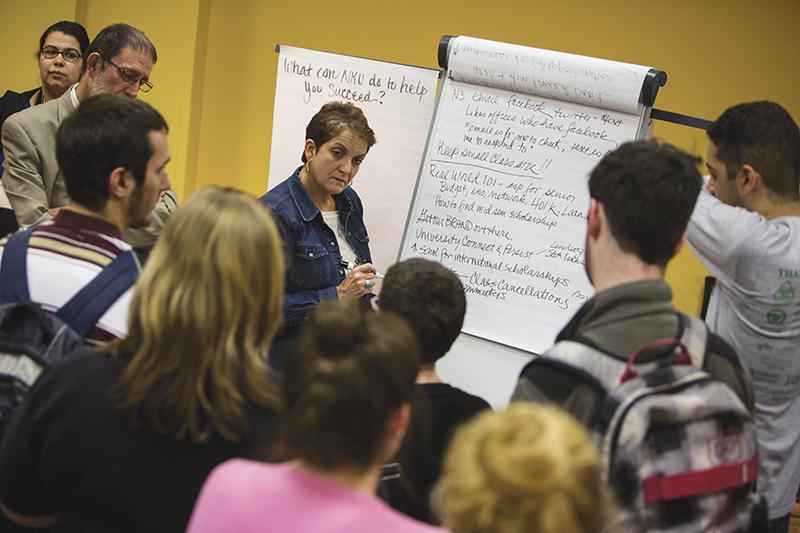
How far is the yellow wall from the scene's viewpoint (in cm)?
397

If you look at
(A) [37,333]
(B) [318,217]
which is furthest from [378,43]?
(A) [37,333]

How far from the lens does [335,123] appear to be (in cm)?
287

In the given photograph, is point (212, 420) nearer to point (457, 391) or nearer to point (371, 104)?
point (457, 391)

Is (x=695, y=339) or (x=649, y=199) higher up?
(x=649, y=199)

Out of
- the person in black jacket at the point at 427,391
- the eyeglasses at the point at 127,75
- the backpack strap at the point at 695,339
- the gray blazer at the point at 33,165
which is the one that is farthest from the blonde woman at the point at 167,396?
the eyeglasses at the point at 127,75

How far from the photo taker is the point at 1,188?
294 centimetres

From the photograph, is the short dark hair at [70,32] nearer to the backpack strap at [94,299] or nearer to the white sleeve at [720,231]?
the backpack strap at [94,299]

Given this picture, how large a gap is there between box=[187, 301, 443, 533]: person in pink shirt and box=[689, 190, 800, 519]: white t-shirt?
1351 mm

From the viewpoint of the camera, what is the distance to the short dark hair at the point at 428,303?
1.81 metres

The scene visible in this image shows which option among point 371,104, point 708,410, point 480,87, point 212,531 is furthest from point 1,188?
point 708,410

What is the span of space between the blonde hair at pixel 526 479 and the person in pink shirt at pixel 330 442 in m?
0.10

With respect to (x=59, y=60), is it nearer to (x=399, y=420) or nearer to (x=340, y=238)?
(x=340, y=238)

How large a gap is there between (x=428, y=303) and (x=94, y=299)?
2.20 feet

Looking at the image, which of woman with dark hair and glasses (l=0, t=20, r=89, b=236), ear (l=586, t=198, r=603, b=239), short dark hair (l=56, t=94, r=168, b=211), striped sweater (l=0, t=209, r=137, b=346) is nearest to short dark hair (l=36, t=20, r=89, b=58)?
woman with dark hair and glasses (l=0, t=20, r=89, b=236)
